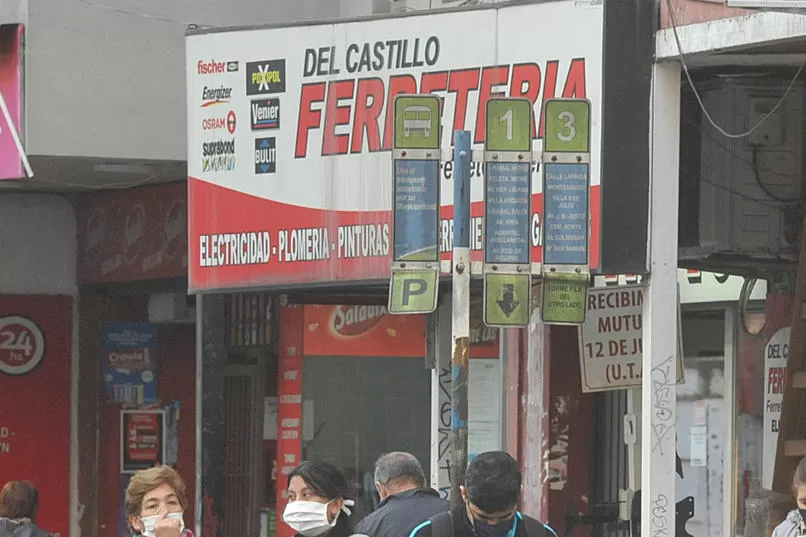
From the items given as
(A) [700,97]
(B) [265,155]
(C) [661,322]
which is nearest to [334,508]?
(C) [661,322]

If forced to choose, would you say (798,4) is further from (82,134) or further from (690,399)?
(82,134)

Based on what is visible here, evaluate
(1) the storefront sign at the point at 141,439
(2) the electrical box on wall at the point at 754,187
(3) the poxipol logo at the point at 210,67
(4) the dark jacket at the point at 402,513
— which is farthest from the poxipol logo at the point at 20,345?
(4) the dark jacket at the point at 402,513

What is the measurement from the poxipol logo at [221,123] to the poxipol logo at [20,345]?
5.86 m

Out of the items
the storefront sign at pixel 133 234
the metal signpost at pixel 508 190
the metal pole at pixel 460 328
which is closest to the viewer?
the metal pole at pixel 460 328

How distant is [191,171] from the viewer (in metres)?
13.1

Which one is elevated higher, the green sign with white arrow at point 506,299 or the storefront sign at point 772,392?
the green sign with white arrow at point 506,299

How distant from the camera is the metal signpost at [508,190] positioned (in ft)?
25.9

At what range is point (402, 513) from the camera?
8594 millimetres

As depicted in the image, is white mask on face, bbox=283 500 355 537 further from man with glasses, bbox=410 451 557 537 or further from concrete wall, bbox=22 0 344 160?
concrete wall, bbox=22 0 344 160

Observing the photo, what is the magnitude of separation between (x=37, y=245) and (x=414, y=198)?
1094 centimetres

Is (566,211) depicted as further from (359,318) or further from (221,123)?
(359,318)

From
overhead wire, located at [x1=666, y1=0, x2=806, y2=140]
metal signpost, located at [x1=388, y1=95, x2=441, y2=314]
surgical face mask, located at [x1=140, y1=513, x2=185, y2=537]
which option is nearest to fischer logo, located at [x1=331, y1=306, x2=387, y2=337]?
overhead wire, located at [x1=666, y1=0, x2=806, y2=140]

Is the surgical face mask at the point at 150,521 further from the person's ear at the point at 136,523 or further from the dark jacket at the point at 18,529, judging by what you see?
the dark jacket at the point at 18,529

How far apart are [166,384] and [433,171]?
1095cm
